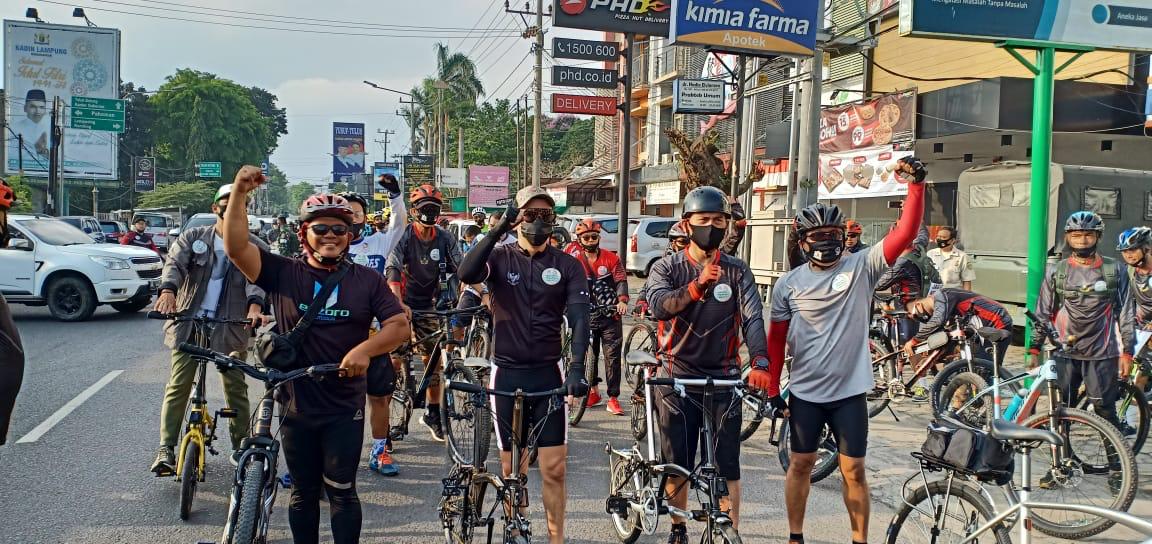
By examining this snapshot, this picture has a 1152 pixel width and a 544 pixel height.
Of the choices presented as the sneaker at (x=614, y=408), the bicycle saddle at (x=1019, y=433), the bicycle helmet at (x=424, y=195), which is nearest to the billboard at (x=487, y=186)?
the sneaker at (x=614, y=408)

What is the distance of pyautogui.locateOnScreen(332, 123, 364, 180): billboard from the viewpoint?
87.3 m

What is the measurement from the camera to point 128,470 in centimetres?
634

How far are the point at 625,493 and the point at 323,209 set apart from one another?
2.33 m

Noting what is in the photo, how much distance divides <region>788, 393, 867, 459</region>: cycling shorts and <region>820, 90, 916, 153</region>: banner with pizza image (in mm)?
14616

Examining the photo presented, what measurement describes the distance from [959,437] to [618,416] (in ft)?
16.4

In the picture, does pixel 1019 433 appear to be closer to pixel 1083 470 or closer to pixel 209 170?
pixel 1083 470

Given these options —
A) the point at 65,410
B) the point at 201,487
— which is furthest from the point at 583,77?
the point at 201,487

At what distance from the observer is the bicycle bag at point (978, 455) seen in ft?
12.0

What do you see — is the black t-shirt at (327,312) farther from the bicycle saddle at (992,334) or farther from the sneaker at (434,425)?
the bicycle saddle at (992,334)

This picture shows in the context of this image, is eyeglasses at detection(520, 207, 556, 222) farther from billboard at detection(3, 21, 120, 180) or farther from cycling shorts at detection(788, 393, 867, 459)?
billboard at detection(3, 21, 120, 180)

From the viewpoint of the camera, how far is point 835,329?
4.55 meters

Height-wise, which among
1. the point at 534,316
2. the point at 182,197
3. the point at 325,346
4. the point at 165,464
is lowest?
the point at 165,464

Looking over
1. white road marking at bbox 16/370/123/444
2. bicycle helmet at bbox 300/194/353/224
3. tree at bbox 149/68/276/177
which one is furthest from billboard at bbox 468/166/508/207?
bicycle helmet at bbox 300/194/353/224

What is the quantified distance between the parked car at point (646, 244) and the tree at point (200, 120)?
5487 centimetres
